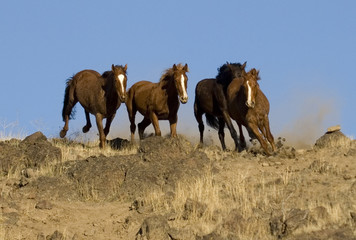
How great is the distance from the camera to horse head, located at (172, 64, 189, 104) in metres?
20.3

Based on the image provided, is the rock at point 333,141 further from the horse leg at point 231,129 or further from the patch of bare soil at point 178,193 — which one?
the horse leg at point 231,129

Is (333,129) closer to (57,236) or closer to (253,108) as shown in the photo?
(253,108)

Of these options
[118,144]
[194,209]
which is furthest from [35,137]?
[194,209]

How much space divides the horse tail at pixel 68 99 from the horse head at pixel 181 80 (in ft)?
13.4

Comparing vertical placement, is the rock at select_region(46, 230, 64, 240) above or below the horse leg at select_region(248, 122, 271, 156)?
below

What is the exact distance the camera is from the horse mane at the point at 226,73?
2331cm

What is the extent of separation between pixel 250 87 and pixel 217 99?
139 inches

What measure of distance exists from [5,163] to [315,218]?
7237 mm

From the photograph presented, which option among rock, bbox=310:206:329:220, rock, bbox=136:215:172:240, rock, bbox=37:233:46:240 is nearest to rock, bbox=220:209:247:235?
rock, bbox=136:215:172:240

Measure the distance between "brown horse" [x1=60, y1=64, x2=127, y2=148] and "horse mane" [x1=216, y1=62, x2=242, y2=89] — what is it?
2.77 metres

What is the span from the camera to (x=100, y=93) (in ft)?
72.9

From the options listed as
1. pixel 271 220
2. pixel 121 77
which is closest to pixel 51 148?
pixel 121 77

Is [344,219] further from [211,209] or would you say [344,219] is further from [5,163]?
[5,163]

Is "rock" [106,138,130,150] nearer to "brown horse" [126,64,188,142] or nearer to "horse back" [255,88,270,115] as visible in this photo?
"brown horse" [126,64,188,142]
